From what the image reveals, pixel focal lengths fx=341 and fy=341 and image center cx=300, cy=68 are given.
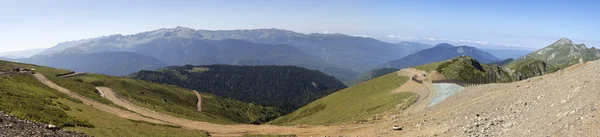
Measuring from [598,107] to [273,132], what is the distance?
122ft

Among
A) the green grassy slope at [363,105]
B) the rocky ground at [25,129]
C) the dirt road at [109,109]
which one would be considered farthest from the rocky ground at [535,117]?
the dirt road at [109,109]

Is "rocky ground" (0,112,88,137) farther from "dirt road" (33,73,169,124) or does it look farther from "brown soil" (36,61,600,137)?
"dirt road" (33,73,169,124)

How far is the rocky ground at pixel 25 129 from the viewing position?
2347cm

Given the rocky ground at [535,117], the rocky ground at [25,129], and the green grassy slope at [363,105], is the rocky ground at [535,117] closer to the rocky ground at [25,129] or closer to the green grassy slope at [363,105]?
the green grassy slope at [363,105]

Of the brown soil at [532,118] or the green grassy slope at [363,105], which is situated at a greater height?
the brown soil at [532,118]

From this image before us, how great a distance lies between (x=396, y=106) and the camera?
68.0m

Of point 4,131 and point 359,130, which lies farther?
point 359,130

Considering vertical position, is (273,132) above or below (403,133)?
below

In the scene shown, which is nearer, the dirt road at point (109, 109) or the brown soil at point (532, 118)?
the brown soil at point (532, 118)

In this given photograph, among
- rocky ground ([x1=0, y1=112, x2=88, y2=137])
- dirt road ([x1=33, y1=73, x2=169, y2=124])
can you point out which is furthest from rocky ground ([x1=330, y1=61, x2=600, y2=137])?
dirt road ([x1=33, y1=73, x2=169, y2=124])

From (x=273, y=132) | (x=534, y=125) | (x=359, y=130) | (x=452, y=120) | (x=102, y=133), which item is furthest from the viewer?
(x=273, y=132)

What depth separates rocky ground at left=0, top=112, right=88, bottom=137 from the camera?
23.5 meters

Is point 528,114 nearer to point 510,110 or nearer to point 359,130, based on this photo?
point 510,110

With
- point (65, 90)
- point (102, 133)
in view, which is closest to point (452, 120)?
point (102, 133)
